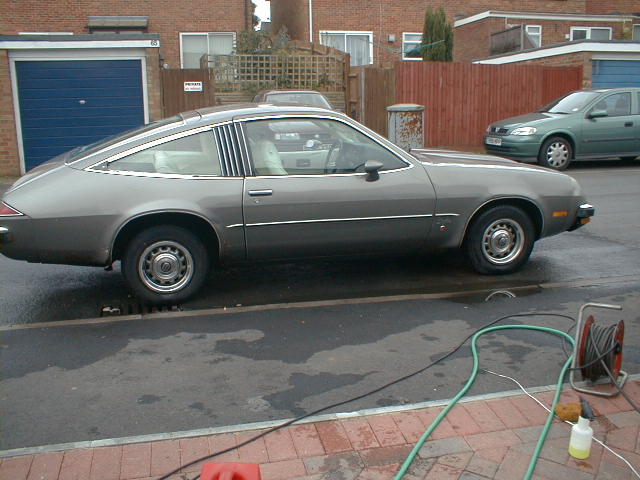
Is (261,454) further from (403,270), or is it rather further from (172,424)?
(403,270)

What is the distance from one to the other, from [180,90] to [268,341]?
1305 centimetres

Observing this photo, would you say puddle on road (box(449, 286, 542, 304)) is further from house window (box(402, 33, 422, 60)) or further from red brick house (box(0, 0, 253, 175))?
house window (box(402, 33, 422, 60))

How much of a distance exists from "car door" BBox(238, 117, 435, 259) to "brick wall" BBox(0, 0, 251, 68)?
2026 centimetres

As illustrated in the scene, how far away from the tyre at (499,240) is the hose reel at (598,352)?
7.25 feet

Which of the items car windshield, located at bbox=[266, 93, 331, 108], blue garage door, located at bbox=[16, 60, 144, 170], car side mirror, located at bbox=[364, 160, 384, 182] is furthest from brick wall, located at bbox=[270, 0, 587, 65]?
car side mirror, located at bbox=[364, 160, 384, 182]

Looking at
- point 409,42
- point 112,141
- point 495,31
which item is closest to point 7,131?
point 112,141

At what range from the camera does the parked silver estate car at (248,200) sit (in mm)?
5441

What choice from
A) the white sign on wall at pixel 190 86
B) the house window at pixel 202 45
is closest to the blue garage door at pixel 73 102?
the white sign on wall at pixel 190 86

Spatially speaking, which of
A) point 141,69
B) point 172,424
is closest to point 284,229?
point 172,424

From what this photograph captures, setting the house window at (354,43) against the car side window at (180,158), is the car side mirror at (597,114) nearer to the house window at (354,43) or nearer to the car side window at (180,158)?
the car side window at (180,158)

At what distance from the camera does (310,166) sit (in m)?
5.90

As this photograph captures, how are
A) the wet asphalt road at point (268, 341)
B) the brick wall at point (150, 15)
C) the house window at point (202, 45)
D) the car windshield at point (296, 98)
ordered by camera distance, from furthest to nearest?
the house window at point (202, 45), the brick wall at point (150, 15), the car windshield at point (296, 98), the wet asphalt road at point (268, 341)

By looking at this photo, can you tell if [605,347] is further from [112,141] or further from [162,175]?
[112,141]

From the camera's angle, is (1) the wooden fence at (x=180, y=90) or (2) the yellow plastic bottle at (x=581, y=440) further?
(1) the wooden fence at (x=180, y=90)
